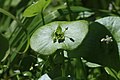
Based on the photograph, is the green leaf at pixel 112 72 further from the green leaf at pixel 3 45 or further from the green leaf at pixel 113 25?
the green leaf at pixel 3 45

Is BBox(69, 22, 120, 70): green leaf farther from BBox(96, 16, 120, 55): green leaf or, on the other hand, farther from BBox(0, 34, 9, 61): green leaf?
BBox(0, 34, 9, 61): green leaf

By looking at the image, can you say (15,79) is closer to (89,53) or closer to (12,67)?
(12,67)

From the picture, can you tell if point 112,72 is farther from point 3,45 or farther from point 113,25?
point 3,45

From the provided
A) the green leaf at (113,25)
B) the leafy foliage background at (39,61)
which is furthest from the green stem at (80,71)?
the green leaf at (113,25)

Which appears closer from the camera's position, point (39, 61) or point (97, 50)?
point (97, 50)

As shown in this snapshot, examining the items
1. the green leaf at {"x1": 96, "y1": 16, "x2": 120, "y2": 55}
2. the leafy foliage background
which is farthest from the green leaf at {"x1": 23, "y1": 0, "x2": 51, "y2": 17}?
the green leaf at {"x1": 96, "y1": 16, "x2": 120, "y2": 55}

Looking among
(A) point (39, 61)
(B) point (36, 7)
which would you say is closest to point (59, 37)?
(B) point (36, 7)

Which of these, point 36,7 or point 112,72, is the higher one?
Result: point 36,7
